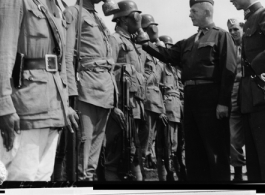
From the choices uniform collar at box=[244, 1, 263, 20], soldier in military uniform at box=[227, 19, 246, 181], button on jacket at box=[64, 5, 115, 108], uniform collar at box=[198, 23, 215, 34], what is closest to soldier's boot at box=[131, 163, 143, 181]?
button on jacket at box=[64, 5, 115, 108]

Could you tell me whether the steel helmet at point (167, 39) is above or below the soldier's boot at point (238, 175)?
above

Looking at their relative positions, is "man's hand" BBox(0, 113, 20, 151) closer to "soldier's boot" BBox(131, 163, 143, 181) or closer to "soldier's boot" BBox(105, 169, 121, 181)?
"soldier's boot" BBox(105, 169, 121, 181)

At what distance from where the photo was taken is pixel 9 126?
11.3ft

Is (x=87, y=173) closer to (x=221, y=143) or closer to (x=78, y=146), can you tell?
(x=78, y=146)

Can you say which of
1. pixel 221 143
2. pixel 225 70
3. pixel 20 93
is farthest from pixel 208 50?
pixel 20 93

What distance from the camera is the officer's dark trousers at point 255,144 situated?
→ 482 cm

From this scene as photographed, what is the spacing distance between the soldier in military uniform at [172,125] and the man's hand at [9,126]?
1.83m

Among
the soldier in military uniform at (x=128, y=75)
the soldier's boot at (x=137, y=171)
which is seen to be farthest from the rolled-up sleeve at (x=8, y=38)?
the soldier's boot at (x=137, y=171)

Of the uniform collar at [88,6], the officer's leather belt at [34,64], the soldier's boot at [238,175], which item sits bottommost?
the soldier's boot at [238,175]

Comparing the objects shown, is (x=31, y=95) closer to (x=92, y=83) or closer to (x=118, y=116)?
(x=92, y=83)

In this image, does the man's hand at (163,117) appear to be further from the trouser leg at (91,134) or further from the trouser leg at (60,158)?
the trouser leg at (60,158)

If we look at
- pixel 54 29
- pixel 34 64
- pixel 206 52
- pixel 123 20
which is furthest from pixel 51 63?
pixel 206 52

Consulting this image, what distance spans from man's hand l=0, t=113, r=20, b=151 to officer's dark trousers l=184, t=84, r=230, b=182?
189 cm

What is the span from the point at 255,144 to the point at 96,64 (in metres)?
1.35
